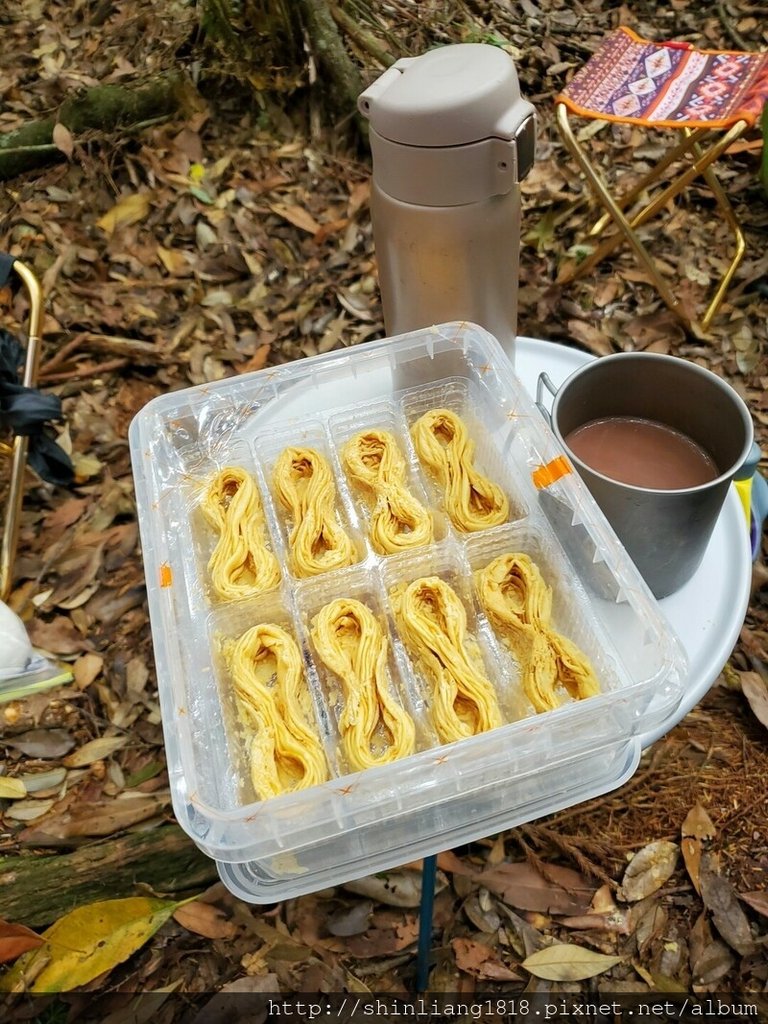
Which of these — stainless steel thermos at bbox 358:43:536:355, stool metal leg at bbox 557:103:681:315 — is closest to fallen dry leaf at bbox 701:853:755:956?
stainless steel thermos at bbox 358:43:536:355

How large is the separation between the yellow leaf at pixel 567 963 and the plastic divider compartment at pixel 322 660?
0.75m

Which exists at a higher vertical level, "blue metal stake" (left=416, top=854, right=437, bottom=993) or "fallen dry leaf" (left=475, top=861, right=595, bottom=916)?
"blue metal stake" (left=416, top=854, right=437, bottom=993)

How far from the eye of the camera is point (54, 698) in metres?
1.58

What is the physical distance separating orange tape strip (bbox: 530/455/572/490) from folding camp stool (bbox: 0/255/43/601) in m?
1.21

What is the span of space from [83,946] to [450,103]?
1.39m

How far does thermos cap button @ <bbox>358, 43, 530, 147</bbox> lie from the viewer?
2.80 ft

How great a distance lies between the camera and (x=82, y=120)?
2.47 metres

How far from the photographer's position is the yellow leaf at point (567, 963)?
1.28 metres

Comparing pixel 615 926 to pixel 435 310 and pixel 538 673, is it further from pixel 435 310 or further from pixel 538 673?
pixel 435 310

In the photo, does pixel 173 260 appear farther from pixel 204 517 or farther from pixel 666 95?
pixel 204 517

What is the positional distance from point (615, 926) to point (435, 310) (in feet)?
3.56

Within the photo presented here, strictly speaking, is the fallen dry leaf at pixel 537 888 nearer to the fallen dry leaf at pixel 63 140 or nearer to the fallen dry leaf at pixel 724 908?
the fallen dry leaf at pixel 724 908

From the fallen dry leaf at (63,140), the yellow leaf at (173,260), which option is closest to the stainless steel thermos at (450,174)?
the yellow leaf at (173,260)

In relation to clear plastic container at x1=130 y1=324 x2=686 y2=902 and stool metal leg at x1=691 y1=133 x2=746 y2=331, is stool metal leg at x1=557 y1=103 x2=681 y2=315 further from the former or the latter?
clear plastic container at x1=130 y1=324 x2=686 y2=902
